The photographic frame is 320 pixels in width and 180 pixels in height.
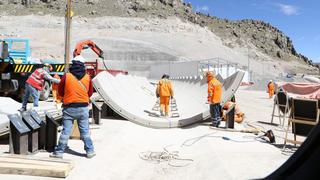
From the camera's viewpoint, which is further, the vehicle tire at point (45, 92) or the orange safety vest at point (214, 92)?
the vehicle tire at point (45, 92)

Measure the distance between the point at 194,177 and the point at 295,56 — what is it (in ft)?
610

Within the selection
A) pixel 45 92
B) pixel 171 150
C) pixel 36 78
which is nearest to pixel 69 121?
pixel 171 150

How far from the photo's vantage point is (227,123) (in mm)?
11906

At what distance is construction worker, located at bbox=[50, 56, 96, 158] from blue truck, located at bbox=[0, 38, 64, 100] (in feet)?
30.4

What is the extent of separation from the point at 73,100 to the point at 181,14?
132683 millimetres

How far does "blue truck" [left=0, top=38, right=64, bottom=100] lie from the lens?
55.1ft

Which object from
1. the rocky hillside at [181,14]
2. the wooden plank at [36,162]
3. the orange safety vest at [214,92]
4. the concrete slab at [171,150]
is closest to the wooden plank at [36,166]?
the wooden plank at [36,162]

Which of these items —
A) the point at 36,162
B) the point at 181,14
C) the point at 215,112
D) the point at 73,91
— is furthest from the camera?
the point at 181,14

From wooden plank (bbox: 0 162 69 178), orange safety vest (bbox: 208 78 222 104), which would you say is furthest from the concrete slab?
orange safety vest (bbox: 208 78 222 104)

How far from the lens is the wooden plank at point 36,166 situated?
636 centimetres

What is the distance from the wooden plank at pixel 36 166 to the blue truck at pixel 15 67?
32.8 feet

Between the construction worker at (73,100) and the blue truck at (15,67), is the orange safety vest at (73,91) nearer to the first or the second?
the construction worker at (73,100)

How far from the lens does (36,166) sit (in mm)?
6469

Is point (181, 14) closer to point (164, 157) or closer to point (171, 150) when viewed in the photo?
point (171, 150)
